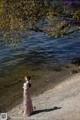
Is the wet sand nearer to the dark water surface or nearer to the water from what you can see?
the dark water surface

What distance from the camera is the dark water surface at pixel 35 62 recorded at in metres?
31.2

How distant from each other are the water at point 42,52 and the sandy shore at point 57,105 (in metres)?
8.75

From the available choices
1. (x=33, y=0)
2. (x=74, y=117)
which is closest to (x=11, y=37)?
(x=33, y=0)

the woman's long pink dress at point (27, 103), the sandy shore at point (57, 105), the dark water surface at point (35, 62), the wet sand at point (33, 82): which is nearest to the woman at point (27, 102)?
the woman's long pink dress at point (27, 103)

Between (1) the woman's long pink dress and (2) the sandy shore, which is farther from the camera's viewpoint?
(1) the woman's long pink dress

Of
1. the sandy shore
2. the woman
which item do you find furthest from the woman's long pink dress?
the sandy shore

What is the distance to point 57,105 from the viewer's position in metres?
25.3

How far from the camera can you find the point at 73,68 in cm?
3588

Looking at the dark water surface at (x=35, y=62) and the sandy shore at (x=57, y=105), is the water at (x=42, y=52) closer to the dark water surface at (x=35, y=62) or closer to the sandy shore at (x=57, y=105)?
the dark water surface at (x=35, y=62)

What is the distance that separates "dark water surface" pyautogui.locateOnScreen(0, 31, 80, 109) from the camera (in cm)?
3119

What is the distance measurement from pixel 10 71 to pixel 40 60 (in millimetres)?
4713

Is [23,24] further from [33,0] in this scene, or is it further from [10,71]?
[10,71]

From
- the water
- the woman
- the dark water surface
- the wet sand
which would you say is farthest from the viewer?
the water

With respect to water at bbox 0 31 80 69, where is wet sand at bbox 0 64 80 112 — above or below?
below
